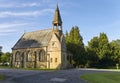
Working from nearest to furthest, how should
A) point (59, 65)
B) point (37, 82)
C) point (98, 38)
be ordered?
point (37, 82) → point (59, 65) → point (98, 38)

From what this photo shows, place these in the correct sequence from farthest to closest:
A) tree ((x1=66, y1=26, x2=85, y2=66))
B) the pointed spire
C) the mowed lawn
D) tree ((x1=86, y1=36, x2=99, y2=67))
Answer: tree ((x1=86, y1=36, x2=99, y2=67)), tree ((x1=66, y1=26, x2=85, y2=66)), the pointed spire, the mowed lawn

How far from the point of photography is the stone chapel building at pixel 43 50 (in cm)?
6178

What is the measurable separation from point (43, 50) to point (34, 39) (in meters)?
7.33

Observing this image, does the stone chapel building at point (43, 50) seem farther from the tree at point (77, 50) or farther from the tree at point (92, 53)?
the tree at point (92, 53)

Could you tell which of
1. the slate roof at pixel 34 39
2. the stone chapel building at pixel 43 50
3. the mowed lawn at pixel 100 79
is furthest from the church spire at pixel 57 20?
the mowed lawn at pixel 100 79

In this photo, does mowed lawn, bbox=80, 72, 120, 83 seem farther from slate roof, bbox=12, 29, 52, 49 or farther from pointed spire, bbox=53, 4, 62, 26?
slate roof, bbox=12, 29, 52, 49

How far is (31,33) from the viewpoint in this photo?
74.2 metres

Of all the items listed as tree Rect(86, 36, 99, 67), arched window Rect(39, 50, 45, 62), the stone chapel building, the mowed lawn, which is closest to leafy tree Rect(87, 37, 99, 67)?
tree Rect(86, 36, 99, 67)

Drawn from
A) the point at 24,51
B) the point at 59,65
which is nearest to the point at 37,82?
the point at 59,65

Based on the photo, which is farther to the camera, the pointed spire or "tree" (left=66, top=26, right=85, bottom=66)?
"tree" (left=66, top=26, right=85, bottom=66)

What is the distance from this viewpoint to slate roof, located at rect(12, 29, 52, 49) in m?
66.1

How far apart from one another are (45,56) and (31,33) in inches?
547

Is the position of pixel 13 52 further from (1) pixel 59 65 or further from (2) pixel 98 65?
(2) pixel 98 65

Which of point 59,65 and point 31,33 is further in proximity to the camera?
point 31,33
